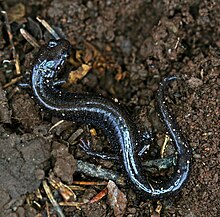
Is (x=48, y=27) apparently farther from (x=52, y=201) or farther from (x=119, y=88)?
(x=52, y=201)

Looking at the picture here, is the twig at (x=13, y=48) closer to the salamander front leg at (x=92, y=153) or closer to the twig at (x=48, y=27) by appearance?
the twig at (x=48, y=27)

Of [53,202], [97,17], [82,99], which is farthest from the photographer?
[97,17]

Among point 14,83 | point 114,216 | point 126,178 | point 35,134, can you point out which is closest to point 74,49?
point 14,83

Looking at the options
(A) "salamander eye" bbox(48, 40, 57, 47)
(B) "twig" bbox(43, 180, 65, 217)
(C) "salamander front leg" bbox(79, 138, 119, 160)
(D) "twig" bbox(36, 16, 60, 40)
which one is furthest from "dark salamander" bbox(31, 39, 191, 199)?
(B) "twig" bbox(43, 180, 65, 217)

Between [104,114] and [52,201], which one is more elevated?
[104,114]

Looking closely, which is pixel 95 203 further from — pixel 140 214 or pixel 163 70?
pixel 163 70

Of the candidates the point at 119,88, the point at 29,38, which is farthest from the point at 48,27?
the point at 119,88

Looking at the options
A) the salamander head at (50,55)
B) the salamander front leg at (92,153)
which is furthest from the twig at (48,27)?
the salamander front leg at (92,153)
